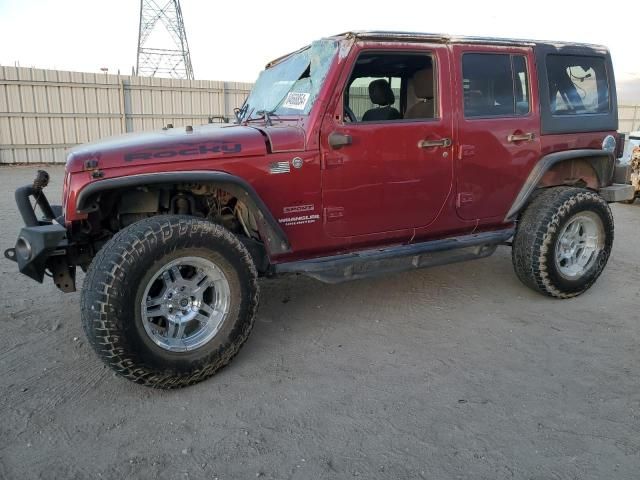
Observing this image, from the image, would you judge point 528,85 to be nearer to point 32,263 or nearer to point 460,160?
point 460,160

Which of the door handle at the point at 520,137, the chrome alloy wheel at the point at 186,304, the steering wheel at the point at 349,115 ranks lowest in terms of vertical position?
the chrome alloy wheel at the point at 186,304

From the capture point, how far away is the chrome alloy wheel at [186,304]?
2969 mm

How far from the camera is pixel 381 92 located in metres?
4.17

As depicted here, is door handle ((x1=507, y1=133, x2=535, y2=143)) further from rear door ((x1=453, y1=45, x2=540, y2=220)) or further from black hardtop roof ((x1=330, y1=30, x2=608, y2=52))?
black hardtop roof ((x1=330, y1=30, x2=608, y2=52))

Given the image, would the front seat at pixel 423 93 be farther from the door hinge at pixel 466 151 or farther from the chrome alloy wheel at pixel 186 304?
the chrome alloy wheel at pixel 186 304

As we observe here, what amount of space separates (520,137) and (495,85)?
441mm

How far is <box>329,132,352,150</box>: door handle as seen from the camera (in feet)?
10.8

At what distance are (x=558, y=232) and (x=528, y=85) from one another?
46.9 inches

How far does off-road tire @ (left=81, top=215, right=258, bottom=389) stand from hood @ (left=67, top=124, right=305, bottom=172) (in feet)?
1.17

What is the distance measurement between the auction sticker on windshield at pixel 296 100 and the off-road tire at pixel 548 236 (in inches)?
83.2

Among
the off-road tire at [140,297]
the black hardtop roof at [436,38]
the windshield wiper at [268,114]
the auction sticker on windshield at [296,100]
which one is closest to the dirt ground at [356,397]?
the off-road tire at [140,297]

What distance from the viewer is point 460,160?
3.79 meters

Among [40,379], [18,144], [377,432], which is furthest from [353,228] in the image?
[18,144]

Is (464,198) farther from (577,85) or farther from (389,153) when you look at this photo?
(577,85)
